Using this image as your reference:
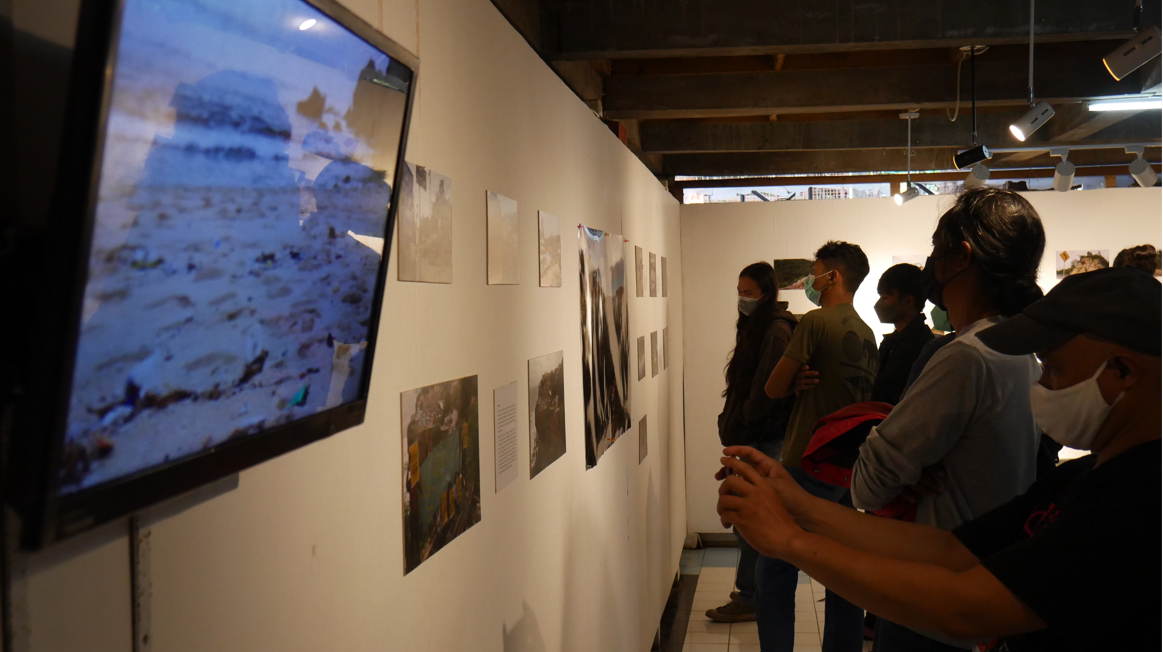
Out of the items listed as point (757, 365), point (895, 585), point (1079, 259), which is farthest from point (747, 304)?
point (1079, 259)

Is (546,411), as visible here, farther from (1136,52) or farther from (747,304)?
(1136,52)

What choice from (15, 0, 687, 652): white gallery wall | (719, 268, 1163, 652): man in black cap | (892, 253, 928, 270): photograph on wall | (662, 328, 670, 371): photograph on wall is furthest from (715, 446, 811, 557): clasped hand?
(892, 253, 928, 270): photograph on wall

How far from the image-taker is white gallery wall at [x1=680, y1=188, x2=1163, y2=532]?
741 centimetres

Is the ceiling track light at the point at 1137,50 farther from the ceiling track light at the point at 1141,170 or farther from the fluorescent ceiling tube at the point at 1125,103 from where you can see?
the ceiling track light at the point at 1141,170

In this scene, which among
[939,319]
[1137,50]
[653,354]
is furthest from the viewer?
[939,319]

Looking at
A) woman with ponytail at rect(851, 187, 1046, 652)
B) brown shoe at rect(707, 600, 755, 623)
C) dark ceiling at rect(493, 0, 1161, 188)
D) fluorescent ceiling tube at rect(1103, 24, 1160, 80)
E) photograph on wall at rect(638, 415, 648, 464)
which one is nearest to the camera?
woman with ponytail at rect(851, 187, 1046, 652)

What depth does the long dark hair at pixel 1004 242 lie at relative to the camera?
2.08 metres

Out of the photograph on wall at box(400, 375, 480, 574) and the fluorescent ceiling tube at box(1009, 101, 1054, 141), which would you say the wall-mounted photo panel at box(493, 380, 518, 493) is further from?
the fluorescent ceiling tube at box(1009, 101, 1054, 141)

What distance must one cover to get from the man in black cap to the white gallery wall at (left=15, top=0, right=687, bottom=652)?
28.6 inches

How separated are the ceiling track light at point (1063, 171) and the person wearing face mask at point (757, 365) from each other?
10.4 ft

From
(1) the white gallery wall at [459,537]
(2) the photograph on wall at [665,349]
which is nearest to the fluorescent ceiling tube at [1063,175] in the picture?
(2) the photograph on wall at [665,349]

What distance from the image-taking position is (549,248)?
2744mm

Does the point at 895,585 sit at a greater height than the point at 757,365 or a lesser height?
lesser

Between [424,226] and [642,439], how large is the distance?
325 cm
